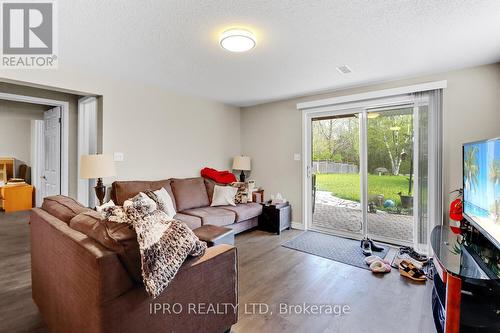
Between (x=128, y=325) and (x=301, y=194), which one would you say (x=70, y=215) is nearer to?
(x=128, y=325)

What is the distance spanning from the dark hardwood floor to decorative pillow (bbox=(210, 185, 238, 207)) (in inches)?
38.4

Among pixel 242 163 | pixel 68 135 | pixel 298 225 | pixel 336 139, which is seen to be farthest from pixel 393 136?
pixel 68 135

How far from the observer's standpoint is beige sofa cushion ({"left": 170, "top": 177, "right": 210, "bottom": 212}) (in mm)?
3725

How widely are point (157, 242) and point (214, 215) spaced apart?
7.57ft

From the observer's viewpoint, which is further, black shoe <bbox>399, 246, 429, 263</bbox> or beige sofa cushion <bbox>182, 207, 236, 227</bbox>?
beige sofa cushion <bbox>182, 207, 236, 227</bbox>

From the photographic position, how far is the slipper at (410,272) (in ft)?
8.09

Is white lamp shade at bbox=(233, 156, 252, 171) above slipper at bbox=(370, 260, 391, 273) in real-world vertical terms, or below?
above

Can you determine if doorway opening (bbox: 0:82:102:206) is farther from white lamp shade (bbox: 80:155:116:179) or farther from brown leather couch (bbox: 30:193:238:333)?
brown leather couch (bbox: 30:193:238:333)

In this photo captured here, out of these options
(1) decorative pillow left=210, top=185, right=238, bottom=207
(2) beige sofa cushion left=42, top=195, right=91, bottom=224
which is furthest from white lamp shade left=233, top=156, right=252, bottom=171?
(2) beige sofa cushion left=42, top=195, right=91, bottom=224

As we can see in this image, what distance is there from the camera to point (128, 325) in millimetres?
1153

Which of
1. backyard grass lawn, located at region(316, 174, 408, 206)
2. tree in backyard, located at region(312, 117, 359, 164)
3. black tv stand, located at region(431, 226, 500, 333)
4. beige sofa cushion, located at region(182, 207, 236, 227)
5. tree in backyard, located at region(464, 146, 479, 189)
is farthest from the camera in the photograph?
tree in backyard, located at region(312, 117, 359, 164)

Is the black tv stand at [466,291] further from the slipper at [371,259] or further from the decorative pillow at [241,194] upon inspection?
the decorative pillow at [241,194]

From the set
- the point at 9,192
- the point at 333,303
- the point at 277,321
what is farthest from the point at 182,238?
the point at 9,192

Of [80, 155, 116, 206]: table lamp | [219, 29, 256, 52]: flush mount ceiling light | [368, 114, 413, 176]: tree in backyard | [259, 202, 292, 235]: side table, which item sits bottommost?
[259, 202, 292, 235]: side table
